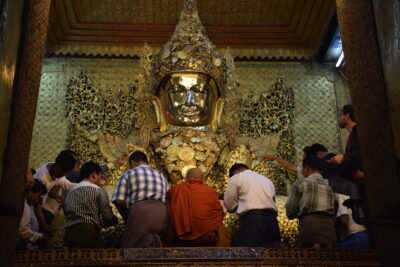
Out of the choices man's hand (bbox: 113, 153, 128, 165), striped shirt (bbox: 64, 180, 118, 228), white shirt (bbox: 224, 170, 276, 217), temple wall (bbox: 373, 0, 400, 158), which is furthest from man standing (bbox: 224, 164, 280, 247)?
man's hand (bbox: 113, 153, 128, 165)

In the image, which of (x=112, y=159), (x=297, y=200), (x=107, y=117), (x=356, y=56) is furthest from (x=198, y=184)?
(x=107, y=117)

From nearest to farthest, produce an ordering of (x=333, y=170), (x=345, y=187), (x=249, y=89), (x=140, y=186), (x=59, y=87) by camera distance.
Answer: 1. (x=345, y=187)
2. (x=333, y=170)
3. (x=140, y=186)
4. (x=59, y=87)
5. (x=249, y=89)

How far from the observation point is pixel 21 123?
114 inches

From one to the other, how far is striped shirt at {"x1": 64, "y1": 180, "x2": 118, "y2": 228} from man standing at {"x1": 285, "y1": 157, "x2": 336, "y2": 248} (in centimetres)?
135

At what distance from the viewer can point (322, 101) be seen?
25.5ft

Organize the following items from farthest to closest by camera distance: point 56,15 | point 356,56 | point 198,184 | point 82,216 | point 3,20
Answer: point 56,15, point 198,184, point 82,216, point 356,56, point 3,20

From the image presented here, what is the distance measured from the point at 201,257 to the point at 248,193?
0.91m

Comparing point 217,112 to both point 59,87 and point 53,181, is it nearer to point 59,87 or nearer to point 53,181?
point 59,87

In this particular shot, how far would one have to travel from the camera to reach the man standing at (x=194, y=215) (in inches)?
171

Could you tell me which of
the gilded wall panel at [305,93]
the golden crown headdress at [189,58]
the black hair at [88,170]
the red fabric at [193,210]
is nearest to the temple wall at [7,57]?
the black hair at [88,170]

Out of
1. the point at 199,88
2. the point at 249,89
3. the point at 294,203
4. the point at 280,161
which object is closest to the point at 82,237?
the point at 294,203

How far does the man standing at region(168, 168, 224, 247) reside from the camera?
435 cm

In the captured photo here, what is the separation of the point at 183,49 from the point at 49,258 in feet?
12.1

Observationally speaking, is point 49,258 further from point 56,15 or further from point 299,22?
point 299,22
